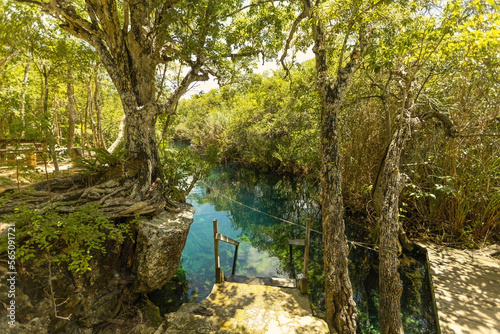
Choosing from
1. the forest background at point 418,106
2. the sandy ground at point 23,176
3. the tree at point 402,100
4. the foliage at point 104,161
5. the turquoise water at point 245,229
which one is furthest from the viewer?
the turquoise water at point 245,229

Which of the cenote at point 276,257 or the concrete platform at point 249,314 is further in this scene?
the cenote at point 276,257

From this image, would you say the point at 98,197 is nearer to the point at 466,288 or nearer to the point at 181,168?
the point at 181,168

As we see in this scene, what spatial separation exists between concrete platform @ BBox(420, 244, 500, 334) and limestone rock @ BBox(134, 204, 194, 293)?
5.23m

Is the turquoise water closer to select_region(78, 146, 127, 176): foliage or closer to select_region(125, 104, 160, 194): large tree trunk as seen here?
select_region(125, 104, 160, 194): large tree trunk

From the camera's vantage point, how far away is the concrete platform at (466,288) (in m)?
4.17

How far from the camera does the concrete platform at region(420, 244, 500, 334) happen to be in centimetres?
417

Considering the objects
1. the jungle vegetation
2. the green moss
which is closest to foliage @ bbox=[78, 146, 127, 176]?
the jungle vegetation

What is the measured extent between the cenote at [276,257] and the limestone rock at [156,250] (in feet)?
3.87

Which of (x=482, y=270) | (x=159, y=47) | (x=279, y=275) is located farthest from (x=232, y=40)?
(x=482, y=270)

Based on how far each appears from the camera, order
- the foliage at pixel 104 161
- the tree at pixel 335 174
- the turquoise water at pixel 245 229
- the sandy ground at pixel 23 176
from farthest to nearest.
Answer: the turquoise water at pixel 245 229 → the foliage at pixel 104 161 → the tree at pixel 335 174 → the sandy ground at pixel 23 176

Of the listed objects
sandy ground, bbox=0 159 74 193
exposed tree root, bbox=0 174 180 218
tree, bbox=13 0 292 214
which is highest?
tree, bbox=13 0 292 214

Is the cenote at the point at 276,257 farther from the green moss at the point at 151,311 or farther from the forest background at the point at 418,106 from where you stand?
the forest background at the point at 418,106

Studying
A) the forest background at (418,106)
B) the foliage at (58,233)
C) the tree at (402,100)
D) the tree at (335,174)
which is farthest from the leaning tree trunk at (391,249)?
the foliage at (58,233)

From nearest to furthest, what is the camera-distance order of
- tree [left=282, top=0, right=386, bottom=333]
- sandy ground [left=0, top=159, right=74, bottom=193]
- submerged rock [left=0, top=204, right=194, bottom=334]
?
sandy ground [left=0, top=159, right=74, bottom=193]
submerged rock [left=0, top=204, right=194, bottom=334]
tree [left=282, top=0, right=386, bottom=333]
